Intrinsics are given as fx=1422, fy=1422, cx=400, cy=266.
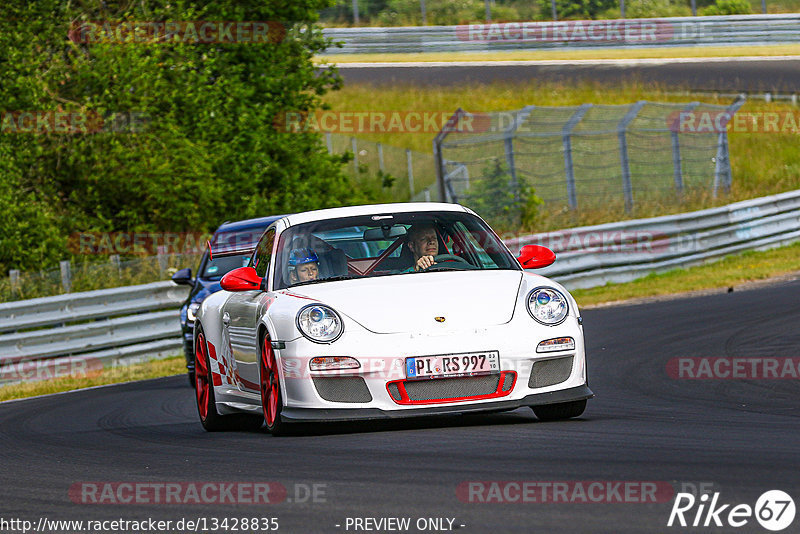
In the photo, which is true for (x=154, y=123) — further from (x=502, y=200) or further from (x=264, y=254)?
(x=264, y=254)

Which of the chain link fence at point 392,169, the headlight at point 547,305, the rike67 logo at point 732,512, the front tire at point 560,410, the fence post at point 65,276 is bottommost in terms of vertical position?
the chain link fence at point 392,169

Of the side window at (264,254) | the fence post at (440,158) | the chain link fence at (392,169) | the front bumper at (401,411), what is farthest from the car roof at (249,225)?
the chain link fence at (392,169)

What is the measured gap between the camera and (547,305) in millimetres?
8000

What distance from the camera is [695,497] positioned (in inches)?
206

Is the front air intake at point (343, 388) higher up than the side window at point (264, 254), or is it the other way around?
the side window at point (264, 254)

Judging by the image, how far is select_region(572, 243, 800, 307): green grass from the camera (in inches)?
810

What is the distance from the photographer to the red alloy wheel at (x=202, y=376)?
9.90 metres

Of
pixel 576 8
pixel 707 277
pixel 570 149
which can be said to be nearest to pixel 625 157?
pixel 570 149

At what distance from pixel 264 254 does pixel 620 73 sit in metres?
31.6

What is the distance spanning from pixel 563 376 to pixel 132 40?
18565 mm

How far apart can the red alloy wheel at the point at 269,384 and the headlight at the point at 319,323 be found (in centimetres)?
33

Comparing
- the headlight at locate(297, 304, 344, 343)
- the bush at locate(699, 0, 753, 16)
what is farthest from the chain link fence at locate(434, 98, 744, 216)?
the headlight at locate(297, 304, 344, 343)

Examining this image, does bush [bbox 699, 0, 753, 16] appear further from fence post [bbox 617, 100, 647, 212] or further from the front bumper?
the front bumper

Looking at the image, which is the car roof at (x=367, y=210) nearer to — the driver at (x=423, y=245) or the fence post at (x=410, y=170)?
the driver at (x=423, y=245)
